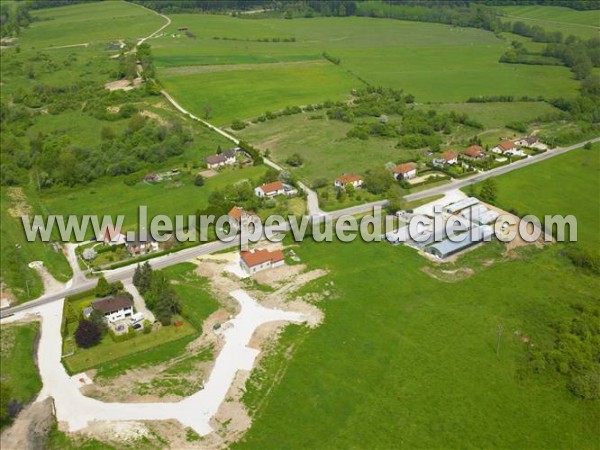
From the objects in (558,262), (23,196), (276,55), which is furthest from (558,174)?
(276,55)

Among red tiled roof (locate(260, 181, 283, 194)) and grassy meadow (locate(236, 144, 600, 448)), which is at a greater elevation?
red tiled roof (locate(260, 181, 283, 194))

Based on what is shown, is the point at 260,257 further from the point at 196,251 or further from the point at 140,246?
the point at 140,246

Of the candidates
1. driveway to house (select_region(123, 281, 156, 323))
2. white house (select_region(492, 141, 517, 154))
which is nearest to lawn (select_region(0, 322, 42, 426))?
driveway to house (select_region(123, 281, 156, 323))

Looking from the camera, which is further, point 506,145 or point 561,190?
point 506,145

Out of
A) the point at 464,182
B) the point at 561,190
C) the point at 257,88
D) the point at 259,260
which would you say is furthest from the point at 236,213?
the point at 257,88

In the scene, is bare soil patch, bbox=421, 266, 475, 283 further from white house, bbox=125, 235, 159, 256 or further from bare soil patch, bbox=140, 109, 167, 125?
bare soil patch, bbox=140, 109, 167, 125

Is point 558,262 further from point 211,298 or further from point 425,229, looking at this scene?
point 211,298
